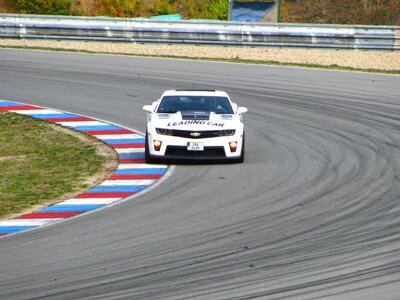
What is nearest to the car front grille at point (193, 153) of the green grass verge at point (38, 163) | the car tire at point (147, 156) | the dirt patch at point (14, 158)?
the car tire at point (147, 156)

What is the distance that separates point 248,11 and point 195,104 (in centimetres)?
2184

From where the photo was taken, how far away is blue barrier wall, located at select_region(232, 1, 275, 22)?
39.9 meters

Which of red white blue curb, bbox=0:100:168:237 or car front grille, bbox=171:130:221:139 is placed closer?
red white blue curb, bbox=0:100:168:237

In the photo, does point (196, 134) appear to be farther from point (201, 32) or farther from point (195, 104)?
point (201, 32)

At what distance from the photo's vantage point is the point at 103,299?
980 centimetres

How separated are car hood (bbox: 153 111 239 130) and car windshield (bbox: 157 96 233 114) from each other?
0.28 metres

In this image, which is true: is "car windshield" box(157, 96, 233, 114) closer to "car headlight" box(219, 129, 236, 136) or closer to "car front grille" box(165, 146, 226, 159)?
"car headlight" box(219, 129, 236, 136)

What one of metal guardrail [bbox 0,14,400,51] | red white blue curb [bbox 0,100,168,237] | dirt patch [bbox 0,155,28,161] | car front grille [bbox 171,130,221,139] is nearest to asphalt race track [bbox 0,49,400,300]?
red white blue curb [bbox 0,100,168,237]

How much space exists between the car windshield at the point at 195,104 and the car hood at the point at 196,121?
11.2 inches

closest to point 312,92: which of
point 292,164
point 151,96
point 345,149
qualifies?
point 151,96

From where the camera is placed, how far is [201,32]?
116ft

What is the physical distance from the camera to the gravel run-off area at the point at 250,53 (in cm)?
3306

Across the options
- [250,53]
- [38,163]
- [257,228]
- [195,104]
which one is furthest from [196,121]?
[250,53]

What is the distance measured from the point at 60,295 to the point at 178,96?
949cm
